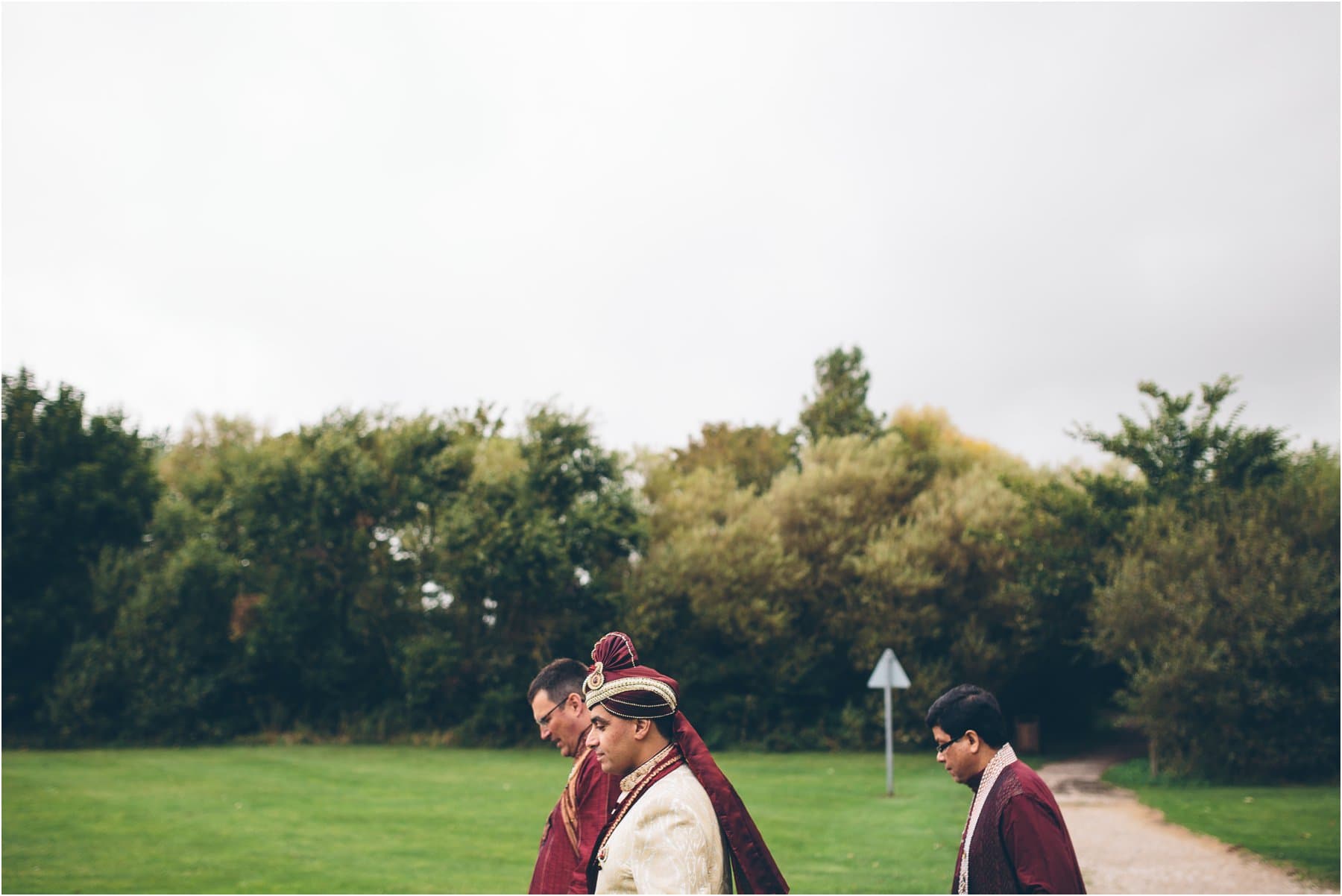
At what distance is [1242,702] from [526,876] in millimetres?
15792

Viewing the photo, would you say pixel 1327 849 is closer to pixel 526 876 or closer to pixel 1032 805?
pixel 526 876

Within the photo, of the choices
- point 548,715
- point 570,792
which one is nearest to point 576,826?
point 570,792

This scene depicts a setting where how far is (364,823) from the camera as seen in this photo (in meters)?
15.7

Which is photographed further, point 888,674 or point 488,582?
point 488,582

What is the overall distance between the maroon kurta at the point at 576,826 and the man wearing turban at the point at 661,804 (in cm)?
91

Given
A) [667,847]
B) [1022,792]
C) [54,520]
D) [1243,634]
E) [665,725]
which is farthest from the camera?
[54,520]

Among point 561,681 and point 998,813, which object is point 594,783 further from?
point 998,813

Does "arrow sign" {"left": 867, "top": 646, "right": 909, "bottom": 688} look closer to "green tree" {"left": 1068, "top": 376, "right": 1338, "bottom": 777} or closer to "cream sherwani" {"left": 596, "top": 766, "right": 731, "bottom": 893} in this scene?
"green tree" {"left": 1068, "top": 376, "right": 1338, "bottom": 777}

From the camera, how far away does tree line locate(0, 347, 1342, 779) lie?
2936cm

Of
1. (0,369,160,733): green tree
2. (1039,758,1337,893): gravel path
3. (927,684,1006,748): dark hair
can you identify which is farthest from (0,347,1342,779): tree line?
(927,684,1006,748): dark hair

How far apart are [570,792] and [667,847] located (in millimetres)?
1675

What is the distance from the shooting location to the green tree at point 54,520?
29.7 meters

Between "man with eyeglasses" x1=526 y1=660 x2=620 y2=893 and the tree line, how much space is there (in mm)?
23581

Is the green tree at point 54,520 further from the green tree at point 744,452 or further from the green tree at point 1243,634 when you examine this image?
the green tree at point 1243,634
